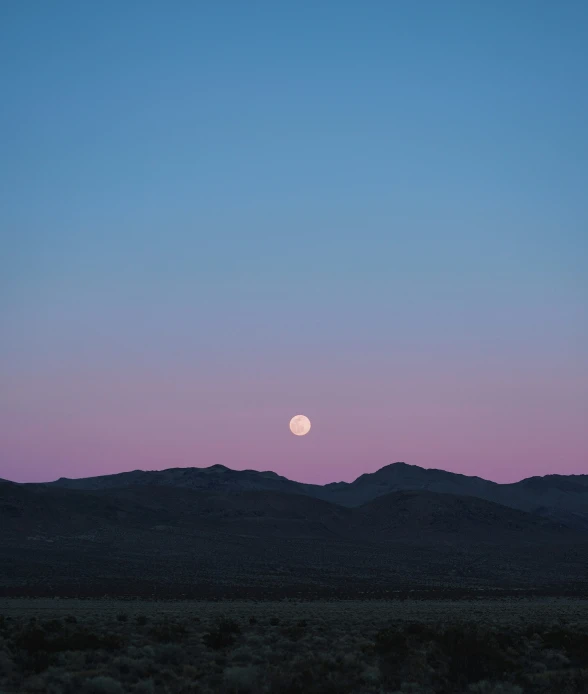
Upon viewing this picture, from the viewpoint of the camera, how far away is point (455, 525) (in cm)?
13375

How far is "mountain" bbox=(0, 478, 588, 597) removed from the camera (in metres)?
65.4

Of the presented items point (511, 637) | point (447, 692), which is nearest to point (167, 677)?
point (447, 692)

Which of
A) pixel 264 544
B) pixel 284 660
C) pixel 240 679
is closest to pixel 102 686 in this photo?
pixel 240 679

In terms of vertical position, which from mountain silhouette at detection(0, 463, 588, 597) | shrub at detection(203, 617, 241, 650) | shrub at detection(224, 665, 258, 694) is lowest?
shrub at detection(224, 665, 258, 694)

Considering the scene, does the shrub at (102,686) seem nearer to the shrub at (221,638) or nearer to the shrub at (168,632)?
the shrub at (221,638)

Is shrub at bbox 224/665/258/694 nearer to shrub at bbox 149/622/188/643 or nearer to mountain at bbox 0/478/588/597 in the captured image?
shrub at bbox 149/622/188/643

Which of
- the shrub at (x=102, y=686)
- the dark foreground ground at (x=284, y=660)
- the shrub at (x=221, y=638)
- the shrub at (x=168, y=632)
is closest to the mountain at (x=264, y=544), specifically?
the shrub at (x=168, y=632)

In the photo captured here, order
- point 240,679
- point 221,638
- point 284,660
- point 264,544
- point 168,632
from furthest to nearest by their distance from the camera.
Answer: point 264,544 → point 168,632 → point 221,638 → point 284,660 → point 240,679

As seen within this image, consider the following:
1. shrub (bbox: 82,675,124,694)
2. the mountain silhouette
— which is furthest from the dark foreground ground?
the mountain silhouette

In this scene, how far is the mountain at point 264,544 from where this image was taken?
2576 inches

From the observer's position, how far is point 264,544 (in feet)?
339

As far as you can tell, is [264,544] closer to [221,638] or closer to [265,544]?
[265,544]

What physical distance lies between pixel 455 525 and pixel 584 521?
63.5 m

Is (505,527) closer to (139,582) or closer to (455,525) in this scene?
(455,525)
